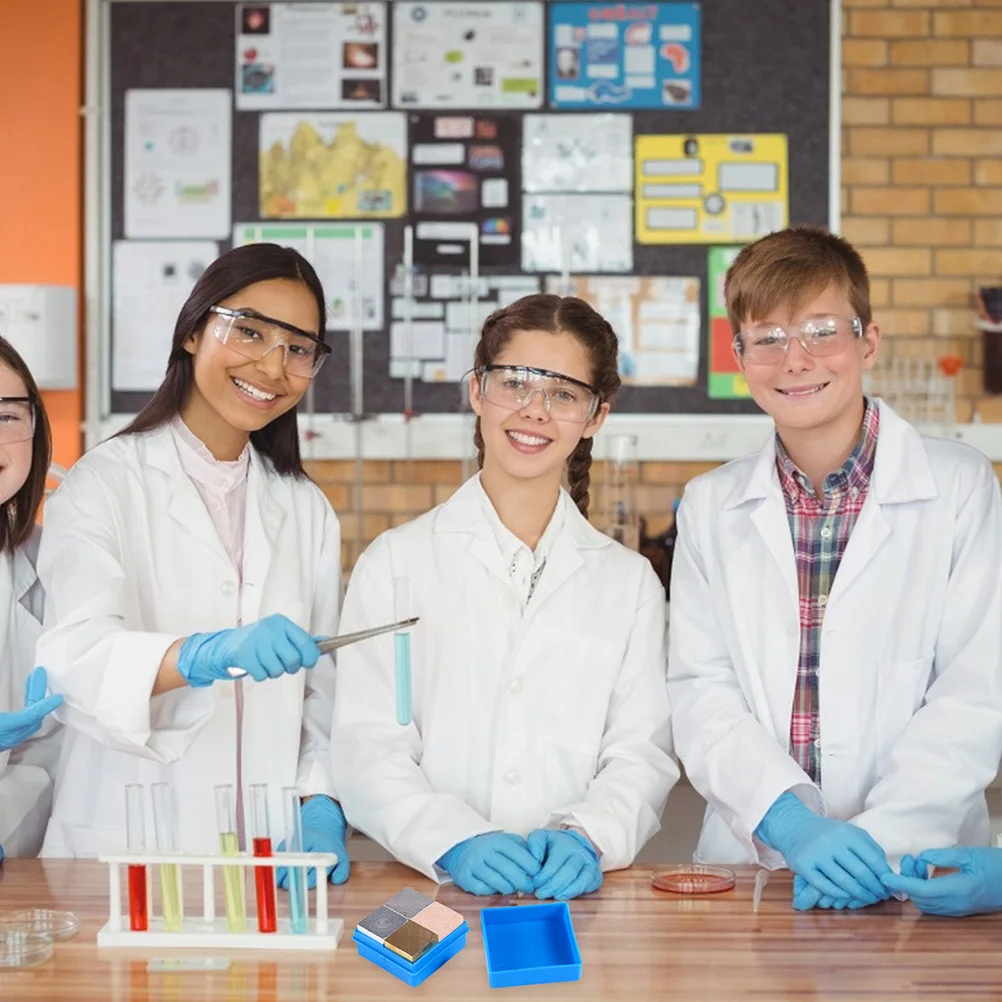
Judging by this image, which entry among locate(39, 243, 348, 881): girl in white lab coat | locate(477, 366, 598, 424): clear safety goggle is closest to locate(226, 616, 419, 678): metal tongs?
locate(39, 243, 348, 881): girl in white lab coat

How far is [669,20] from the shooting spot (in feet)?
13.4

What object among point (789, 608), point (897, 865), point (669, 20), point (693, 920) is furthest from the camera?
point (669, 20)

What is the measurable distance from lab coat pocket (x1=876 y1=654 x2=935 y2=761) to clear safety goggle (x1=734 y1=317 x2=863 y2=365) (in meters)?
0.48

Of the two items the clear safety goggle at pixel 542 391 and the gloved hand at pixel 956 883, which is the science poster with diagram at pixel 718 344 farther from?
the gloved hand at pixel 956 883

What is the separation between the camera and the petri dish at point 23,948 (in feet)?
4.77

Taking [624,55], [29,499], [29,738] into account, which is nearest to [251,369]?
[29,499]

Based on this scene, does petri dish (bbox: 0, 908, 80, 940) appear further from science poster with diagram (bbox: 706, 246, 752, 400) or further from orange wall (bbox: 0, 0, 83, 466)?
science poster with diagram (bbox: 706, 246, 752, 400)

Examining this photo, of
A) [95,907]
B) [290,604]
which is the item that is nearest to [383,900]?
[95,907]

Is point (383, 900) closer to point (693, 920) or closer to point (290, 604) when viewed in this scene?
point (693, 920)

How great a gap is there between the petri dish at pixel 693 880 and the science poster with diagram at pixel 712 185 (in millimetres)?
2706

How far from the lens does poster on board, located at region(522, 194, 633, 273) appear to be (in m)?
4.12

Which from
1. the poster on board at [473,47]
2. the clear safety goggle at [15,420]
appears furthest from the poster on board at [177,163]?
the clear safety goggle at [15,420]

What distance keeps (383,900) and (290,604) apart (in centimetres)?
56

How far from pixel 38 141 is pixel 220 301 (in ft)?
8.14
